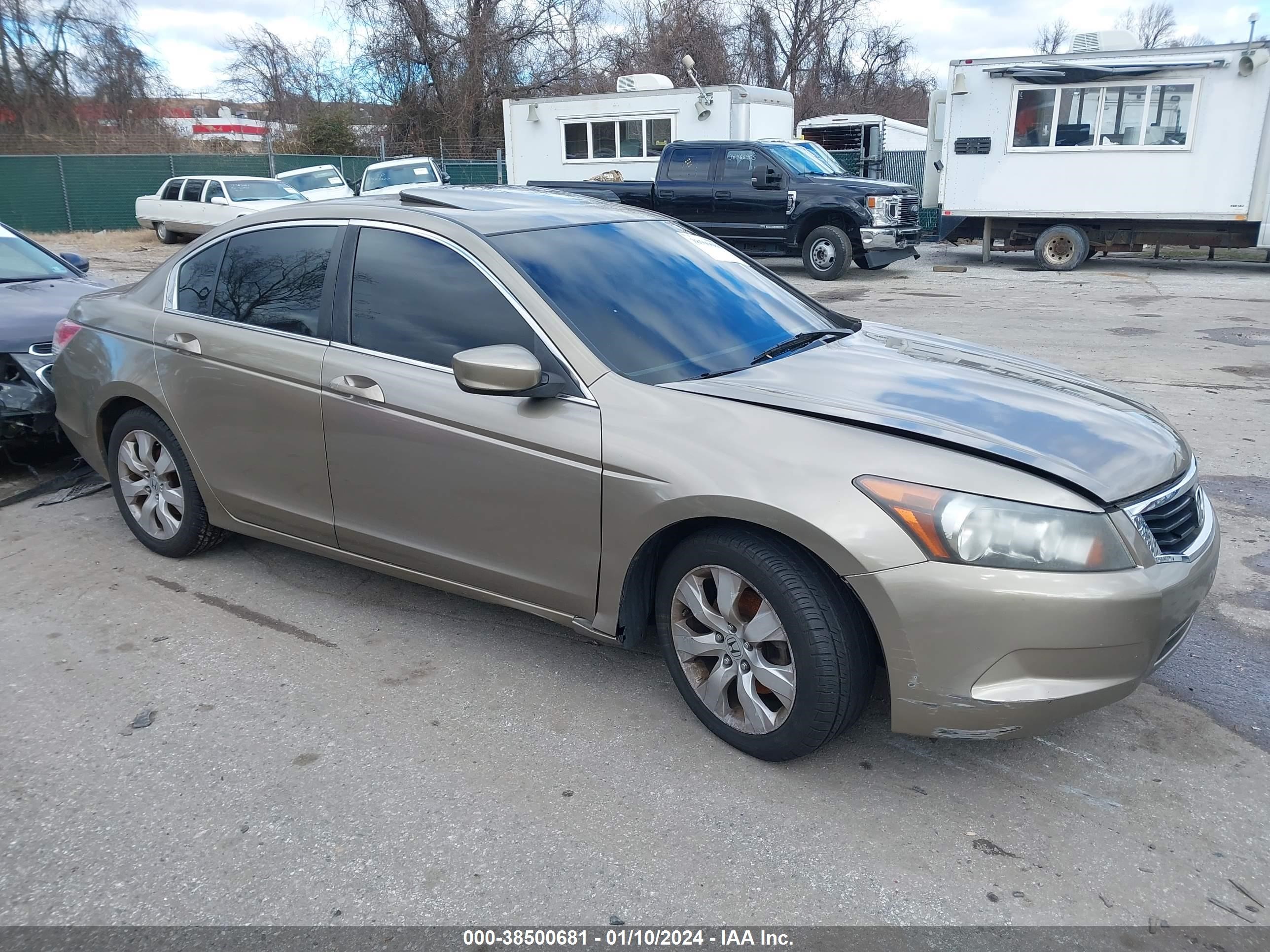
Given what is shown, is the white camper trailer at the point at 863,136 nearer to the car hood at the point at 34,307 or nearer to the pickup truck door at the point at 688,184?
the pickup truck door at the point at 688,184

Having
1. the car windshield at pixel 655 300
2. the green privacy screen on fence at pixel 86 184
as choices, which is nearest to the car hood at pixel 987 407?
the car windshield at pixel 655 300

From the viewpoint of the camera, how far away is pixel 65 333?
4945 mm

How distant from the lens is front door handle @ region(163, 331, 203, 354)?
4207 mm

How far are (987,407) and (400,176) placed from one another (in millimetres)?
20491

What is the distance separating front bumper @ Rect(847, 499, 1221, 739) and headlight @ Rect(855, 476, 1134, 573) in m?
0.03

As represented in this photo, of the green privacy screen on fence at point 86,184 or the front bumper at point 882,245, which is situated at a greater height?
the green privacy screen on fence at point 86,184

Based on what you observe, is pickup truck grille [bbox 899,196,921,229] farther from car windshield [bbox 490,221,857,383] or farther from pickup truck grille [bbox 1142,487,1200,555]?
pickup truck grille [bbox 1142,487,1200,555]

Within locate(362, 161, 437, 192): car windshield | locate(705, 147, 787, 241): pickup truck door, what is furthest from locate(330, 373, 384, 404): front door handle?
locate(362, 161, 437, 192): car windshield

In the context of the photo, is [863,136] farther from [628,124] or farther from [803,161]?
[803,161]

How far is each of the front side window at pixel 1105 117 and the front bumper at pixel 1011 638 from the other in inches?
633

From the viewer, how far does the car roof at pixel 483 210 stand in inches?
147

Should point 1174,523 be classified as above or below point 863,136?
below

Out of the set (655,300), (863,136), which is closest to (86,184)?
(863,136)

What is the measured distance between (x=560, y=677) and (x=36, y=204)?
2863 centimetres
